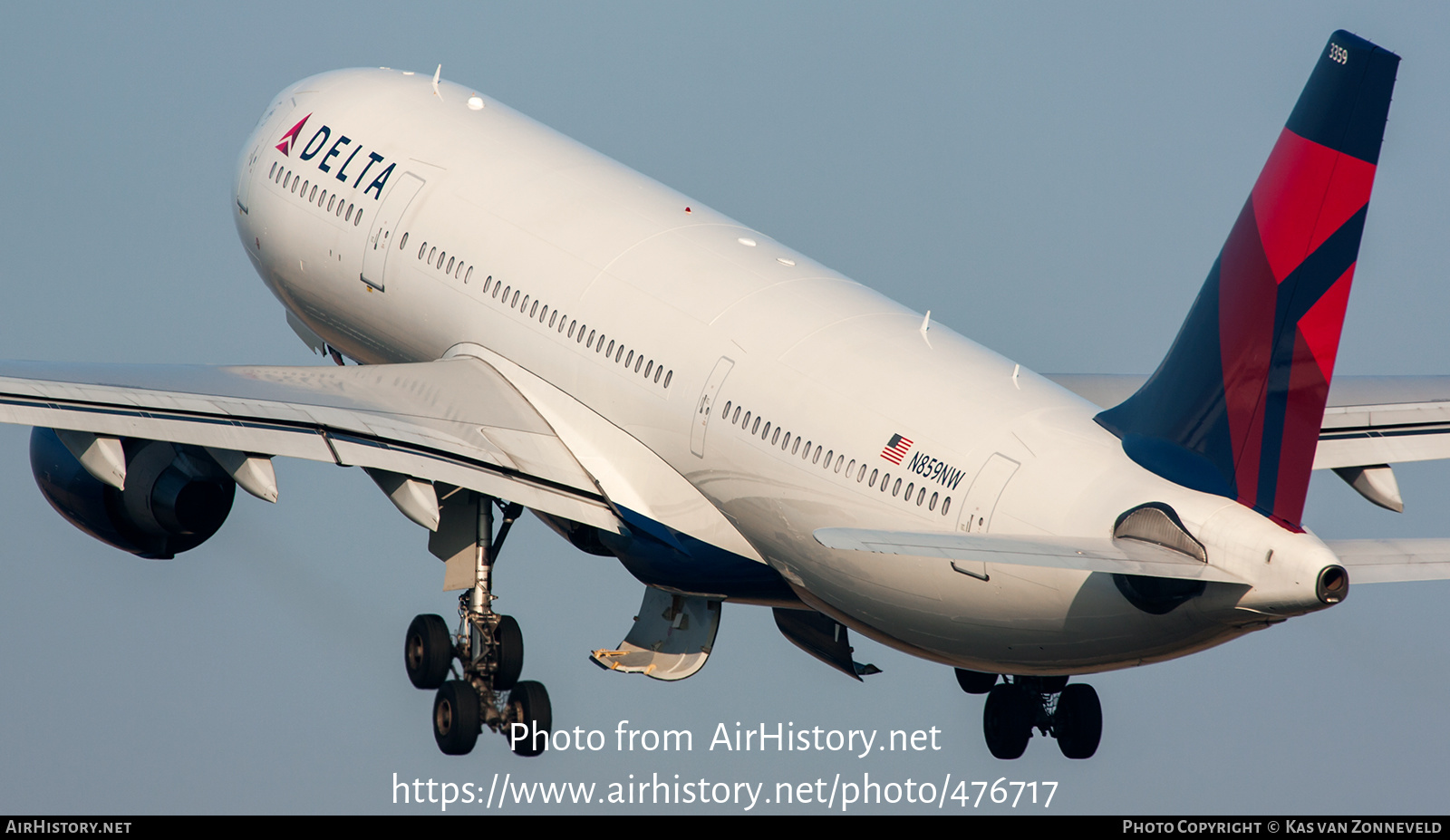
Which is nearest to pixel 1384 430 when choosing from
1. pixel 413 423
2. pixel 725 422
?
pixel 725 422

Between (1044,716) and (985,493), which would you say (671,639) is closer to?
(1044,716)

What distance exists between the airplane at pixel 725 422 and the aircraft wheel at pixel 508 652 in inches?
1.9

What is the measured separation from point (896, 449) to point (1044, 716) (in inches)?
303

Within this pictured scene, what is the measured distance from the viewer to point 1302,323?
75.0 feet

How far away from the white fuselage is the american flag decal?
75 millimetres

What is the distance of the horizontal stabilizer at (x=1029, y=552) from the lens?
21.5 meters

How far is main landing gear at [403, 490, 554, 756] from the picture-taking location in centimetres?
3077

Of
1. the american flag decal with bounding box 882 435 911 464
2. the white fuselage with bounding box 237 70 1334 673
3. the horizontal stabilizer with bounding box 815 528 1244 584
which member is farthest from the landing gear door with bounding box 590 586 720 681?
the horizontal stabilizer with bounding box 815 528 1244 584

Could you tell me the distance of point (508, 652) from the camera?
101 ft

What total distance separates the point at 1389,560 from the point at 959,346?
24.5 feet

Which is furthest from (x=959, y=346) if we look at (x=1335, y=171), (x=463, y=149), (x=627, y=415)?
(x=463, y=149)

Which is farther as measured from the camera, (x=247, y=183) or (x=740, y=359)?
(x=247, y=183)

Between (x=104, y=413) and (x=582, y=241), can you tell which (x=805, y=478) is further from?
(x=104, y=413)

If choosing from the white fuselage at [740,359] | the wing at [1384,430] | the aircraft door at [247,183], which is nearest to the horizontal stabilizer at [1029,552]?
the white fuselage at [740,359]
